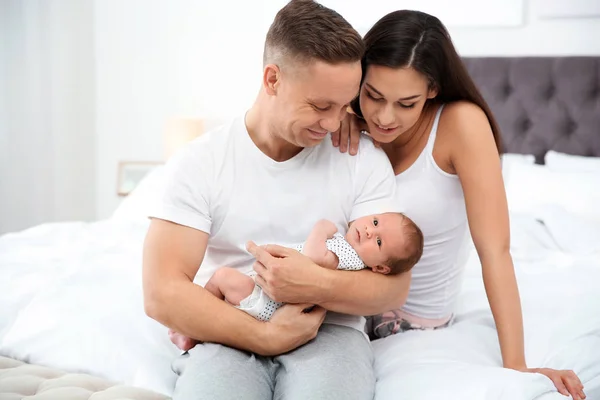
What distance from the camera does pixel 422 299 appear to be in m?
2.00

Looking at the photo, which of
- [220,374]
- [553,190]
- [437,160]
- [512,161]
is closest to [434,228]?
[437,160]

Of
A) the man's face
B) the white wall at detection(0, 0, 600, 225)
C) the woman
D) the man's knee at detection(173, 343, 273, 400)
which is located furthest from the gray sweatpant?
the white wall at detection(0, 0, 600, 225)

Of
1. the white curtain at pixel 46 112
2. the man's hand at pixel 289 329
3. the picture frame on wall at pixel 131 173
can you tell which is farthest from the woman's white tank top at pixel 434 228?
the white curtain at pixel 46 112

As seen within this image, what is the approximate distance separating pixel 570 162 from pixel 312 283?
2.55 m

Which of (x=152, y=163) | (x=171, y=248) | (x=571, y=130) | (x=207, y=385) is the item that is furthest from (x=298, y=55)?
(x=152, y=163)

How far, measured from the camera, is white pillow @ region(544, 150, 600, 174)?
3578mm

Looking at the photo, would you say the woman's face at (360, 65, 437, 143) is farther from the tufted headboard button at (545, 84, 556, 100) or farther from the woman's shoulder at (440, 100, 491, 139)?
the tufted headboard button at (545, 84, 556, 100)

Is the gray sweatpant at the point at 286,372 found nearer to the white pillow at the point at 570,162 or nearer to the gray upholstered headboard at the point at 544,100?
the white pillow at the point at 570,162

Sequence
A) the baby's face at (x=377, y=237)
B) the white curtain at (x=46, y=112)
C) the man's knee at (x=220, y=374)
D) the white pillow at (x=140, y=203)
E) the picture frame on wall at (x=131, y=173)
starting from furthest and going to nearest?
the picture frame on wall at (x=131, y=173), the white curtain at (x=46, y=112), the white pillow at (x=140, y=203), the baby's face at (x=377, y=237), the man's knee at (x=220, y=374)

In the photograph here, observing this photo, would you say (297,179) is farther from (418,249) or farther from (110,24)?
(110,24)

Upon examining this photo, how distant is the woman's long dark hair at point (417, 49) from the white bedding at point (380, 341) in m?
0.71

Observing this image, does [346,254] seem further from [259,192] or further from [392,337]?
[392,337]

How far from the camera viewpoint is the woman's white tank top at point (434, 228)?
191cm

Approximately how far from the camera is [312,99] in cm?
163
